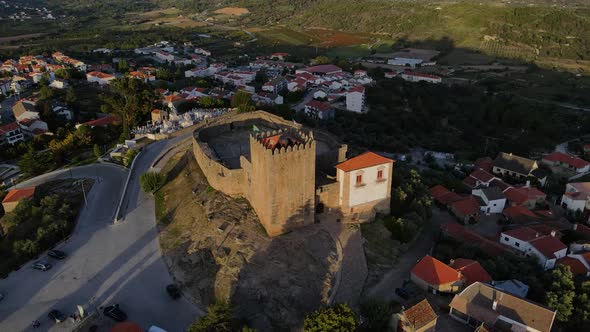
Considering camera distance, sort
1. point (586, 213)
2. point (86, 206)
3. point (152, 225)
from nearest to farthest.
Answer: point (152, 225) → point (86, 206) → point (586, 213)

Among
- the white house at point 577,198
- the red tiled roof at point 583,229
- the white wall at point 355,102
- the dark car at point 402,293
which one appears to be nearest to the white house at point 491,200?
the red tiled roof at point 583,229

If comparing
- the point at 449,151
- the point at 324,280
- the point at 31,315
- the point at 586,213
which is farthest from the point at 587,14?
the point at 31,315

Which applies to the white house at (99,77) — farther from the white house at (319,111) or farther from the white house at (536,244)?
the white house at (536,244)

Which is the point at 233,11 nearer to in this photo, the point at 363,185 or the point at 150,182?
the point at 150,182

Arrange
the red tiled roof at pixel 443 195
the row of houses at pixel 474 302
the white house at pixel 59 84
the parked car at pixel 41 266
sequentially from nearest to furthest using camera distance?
1. the row of houses at pixel 474 302
2. the parked car at pixel 41 266
3. the red tiled roof at pixel 443 195
4. the white house at pixel 59 84

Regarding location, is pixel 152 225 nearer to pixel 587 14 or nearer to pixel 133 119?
pixel 133 119

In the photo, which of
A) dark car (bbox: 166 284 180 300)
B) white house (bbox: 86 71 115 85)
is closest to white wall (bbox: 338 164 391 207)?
dark car (bbox: 166 284 180 300)
